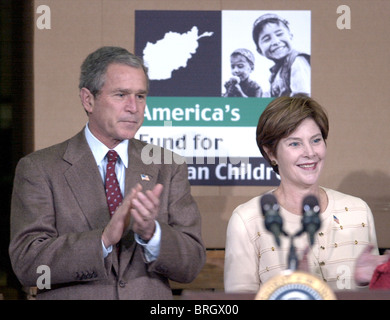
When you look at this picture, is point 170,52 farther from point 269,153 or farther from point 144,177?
point 144,177

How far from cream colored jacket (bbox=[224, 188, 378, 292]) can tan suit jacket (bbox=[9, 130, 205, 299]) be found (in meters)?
0.15

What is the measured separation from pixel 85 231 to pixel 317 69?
1763mm

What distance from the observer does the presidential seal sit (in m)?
1.52

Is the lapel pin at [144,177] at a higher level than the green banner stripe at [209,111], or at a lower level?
lower

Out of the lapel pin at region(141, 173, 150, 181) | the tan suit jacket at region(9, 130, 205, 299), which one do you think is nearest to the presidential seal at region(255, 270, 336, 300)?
the tan suit jacket at region(9, 130, 205, 299)

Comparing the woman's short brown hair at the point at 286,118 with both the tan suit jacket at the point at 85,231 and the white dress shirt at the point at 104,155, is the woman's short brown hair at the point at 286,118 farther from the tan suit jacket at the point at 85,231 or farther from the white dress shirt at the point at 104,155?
the white dress shirt at the point at 104,155

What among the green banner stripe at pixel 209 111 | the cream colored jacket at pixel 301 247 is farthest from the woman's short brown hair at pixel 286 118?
the green banner stripe at pixel 209 111

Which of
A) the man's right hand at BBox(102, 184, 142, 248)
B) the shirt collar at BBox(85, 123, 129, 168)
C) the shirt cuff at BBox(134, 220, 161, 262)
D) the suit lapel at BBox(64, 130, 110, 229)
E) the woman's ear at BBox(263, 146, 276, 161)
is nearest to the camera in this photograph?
the man's right hand at BBox(102, 184, 142, 248)

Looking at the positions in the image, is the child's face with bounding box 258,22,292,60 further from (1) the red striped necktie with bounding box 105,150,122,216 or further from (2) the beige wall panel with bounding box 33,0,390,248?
(1) the red striped necktie with bounding box 105,150,122,216

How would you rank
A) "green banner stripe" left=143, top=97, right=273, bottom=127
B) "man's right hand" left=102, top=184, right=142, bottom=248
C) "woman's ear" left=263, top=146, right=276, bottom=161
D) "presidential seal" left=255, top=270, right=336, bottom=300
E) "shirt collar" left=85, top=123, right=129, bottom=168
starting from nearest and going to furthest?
1. "presidential seal" left=255, top=270, right=336, bottom=300
2. "man's right hand" left=102, top=184, right=142, bottom=248
3. "shirt collar" left=85, top=123, right=129, bottom=168
4. "woman's ear" left=263, top=146, right=276, bottom=161
5. "green banner stripe" left=143, top=97, right=273, bottom=127

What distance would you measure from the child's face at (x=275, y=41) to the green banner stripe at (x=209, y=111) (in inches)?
10.0

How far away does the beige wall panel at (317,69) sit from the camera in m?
3.48

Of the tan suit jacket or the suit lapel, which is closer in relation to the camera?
the tan suit jacket
